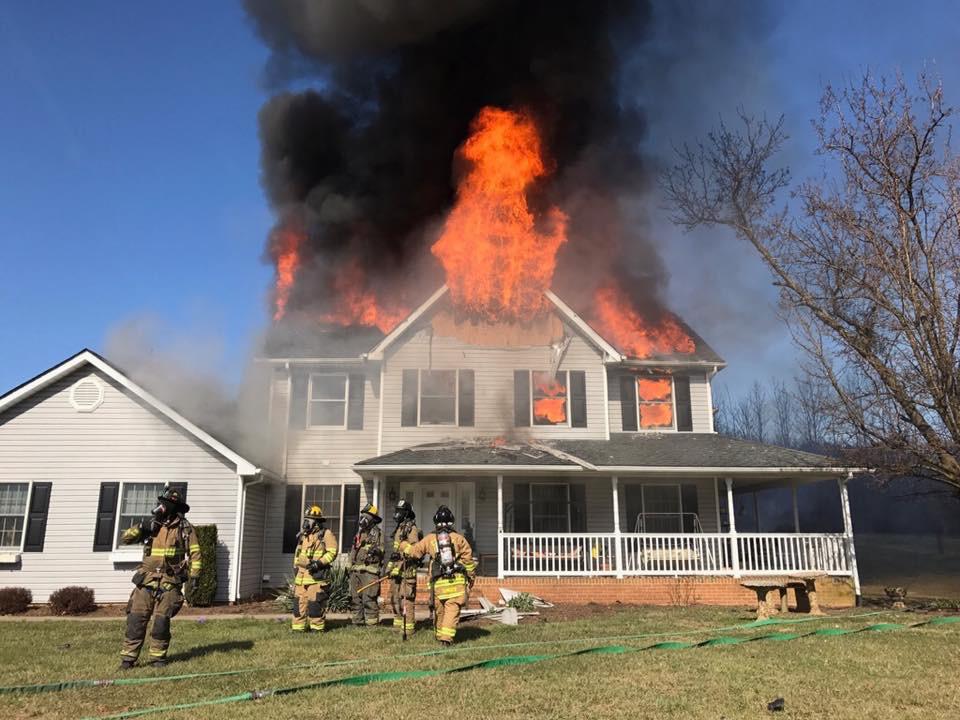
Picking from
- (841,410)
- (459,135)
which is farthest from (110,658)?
(459,135)

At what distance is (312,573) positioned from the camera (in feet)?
31.9

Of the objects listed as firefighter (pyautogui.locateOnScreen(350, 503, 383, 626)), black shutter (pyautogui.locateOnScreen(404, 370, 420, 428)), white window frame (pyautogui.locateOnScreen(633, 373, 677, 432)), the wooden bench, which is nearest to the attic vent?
black shutter (pyautogui.locateOnScreen(404, 370, 420, 428))

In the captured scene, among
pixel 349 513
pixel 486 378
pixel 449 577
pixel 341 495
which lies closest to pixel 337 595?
pixel 349 513

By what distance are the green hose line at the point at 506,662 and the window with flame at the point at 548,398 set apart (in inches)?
332

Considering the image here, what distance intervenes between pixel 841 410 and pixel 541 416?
6785mm

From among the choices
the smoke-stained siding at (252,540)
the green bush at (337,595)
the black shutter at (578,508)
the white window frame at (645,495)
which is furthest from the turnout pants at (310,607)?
the white window frame at (645,495)

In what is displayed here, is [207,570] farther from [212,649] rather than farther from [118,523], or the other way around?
[212,649]

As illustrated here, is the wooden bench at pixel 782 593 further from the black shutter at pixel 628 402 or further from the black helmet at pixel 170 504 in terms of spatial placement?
the black helmet at pixel 170 504

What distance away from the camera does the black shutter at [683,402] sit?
17969 mm

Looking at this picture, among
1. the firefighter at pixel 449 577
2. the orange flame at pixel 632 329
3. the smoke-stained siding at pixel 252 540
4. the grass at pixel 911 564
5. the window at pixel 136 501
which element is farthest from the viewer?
the grass at pixel 911 564

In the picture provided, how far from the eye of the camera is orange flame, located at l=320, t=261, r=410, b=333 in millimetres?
19219

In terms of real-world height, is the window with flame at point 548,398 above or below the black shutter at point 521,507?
above

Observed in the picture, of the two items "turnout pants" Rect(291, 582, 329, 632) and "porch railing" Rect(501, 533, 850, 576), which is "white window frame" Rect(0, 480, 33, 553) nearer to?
"turnout pants" Rect(291, 582, 329, 632)

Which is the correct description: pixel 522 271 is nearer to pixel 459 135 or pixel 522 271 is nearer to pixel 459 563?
pixel 459 135
